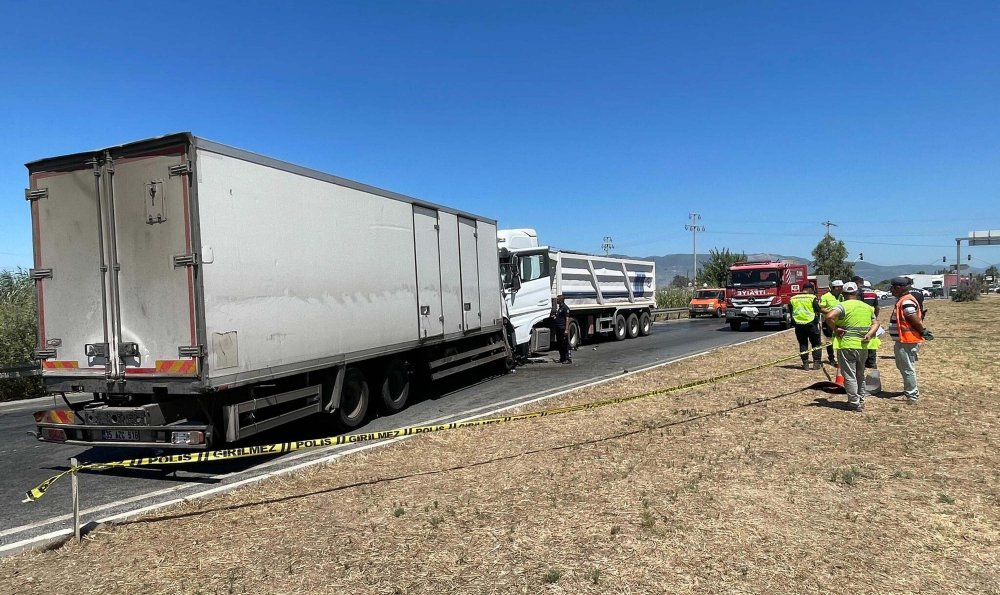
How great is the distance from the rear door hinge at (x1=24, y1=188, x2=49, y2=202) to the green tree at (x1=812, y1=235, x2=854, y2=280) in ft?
230

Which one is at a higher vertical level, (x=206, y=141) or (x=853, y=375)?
(x=206, y=141)

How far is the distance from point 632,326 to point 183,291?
744 inches

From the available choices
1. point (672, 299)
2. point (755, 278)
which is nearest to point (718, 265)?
point (672, 299)

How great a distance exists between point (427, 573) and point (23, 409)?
465 inches

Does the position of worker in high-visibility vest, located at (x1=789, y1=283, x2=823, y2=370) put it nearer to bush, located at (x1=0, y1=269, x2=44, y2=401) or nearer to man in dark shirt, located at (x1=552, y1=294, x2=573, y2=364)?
man in dark shirt, located at (x1=552, y1=294, x2=573, y2=364)

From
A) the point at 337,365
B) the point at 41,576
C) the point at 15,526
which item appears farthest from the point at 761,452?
the point at 15,526

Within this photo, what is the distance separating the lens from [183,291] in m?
5.67

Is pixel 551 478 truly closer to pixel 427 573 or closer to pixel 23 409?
pixel 427 573

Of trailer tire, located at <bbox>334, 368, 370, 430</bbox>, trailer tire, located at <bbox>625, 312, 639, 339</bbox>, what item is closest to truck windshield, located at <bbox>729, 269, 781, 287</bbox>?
trailer tire, located at <bbox>625, 312, 639, 339</bbox>

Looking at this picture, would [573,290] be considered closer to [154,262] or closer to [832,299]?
[832,299]

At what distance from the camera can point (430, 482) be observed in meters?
5.45

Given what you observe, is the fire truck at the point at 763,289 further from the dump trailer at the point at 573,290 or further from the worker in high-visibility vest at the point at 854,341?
the worker in high-visibility vest at the point at 854,341

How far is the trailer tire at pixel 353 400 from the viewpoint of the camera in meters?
7.95

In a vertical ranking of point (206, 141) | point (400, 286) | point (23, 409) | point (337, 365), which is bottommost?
point (23, 409)
